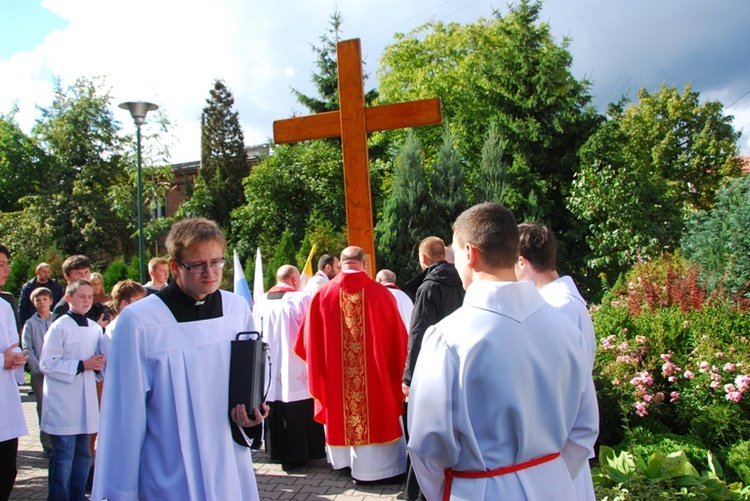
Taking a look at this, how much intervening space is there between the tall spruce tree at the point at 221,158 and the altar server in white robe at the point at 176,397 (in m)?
30.9

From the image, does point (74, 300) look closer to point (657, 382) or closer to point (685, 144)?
point (657, 382)

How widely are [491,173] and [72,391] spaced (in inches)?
615

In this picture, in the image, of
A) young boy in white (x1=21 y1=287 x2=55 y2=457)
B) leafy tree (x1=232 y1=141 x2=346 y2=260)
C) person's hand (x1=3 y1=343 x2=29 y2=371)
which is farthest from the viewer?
leafy tree (x1=232 y1=141 x2=346 y2=260)

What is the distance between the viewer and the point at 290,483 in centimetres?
571

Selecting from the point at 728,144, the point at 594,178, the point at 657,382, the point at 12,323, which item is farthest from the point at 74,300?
the point at 728,144

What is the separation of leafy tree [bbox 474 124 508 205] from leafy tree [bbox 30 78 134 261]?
17385mm

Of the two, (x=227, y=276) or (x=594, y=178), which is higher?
(x=594, y=178)

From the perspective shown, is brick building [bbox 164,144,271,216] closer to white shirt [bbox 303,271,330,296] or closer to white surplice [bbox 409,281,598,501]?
white shirt [bbox 303,271,330,296]

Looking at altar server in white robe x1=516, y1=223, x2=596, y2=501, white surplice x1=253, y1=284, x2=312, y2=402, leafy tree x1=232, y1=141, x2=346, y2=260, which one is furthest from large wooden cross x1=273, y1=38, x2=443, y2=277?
leafy tree x1=232, y1=141, x2=346, y2=260

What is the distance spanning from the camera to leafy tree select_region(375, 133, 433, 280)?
17.5m

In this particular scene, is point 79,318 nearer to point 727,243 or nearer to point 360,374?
point 360,374

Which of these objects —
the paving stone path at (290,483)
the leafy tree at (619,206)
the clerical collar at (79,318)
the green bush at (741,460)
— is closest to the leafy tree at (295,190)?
the leafy tree at (619,206)

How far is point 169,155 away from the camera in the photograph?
70.7 feet

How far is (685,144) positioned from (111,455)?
3271 centimetres
